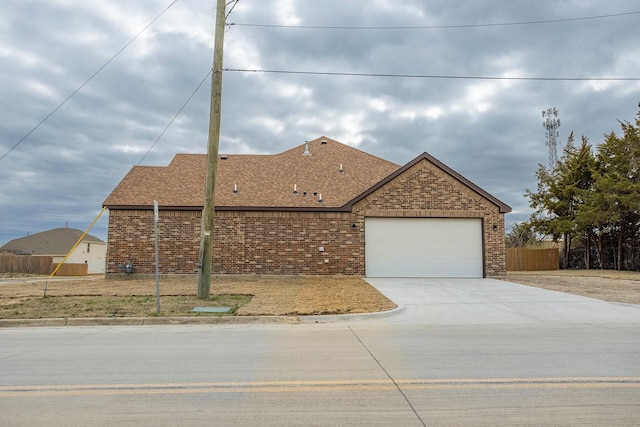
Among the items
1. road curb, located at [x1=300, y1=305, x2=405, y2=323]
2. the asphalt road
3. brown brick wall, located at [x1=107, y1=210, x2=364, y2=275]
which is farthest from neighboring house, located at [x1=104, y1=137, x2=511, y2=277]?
the asphalt road

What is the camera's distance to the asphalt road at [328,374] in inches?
173

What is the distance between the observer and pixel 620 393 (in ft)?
16.3

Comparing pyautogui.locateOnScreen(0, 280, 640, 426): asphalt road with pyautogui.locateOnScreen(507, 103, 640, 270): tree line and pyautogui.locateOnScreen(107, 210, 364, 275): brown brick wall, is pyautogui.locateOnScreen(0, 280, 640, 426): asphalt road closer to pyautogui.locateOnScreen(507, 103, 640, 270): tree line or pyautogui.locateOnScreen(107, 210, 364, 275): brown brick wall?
pyautogui.locateOnScreen(107, 210, 364, 275): brown brick wall

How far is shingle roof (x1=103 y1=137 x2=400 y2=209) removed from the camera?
21656 millimetres

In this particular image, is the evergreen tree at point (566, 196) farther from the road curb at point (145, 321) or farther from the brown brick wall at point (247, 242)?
the road curb at point (145, 321)

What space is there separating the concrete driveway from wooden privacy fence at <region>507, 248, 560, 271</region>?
17.6m

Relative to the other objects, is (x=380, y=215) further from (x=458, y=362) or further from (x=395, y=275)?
(x=458, y=362)

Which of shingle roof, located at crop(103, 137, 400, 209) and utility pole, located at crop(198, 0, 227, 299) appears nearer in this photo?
utility pole, located at crop(198, 0, 227, 299)

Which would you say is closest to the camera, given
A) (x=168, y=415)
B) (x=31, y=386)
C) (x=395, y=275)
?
(x=168, y=415)

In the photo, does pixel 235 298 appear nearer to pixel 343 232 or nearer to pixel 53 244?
pixel 343 232

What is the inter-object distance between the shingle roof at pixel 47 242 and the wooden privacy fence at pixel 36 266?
710 inches

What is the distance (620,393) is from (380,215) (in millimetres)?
16407

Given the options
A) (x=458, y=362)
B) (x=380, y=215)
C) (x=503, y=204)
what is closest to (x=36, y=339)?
(x=458, y=362)

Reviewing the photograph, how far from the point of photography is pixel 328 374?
19.2 ft
